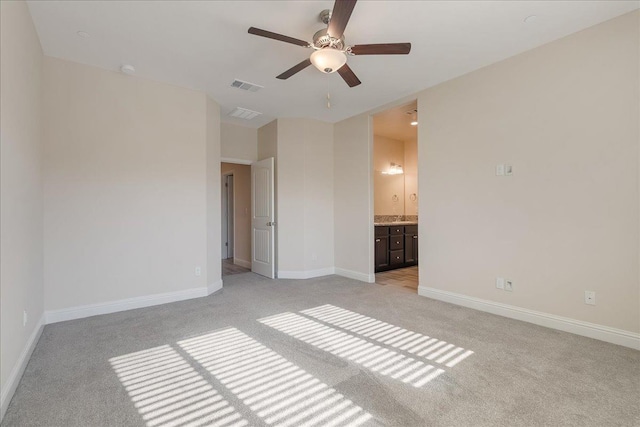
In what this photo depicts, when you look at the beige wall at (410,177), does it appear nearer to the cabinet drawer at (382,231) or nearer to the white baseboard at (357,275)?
the cabinet drawer at (382,231)

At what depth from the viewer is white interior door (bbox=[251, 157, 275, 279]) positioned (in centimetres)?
523

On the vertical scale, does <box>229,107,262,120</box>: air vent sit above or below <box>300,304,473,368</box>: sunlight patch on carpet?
above

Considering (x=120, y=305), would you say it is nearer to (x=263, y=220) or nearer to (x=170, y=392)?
(x=170, y=392)

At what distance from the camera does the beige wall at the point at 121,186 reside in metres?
3.19

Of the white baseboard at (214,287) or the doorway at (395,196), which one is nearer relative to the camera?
the white baseboard at (214,287)

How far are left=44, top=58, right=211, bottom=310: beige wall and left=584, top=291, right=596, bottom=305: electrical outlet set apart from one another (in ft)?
13.8

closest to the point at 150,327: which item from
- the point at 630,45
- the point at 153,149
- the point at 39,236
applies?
the point at 39,236

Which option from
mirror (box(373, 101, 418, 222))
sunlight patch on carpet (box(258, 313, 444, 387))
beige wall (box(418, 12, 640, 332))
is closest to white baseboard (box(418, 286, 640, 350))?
beige wall (box(418, 12, 640, 332))

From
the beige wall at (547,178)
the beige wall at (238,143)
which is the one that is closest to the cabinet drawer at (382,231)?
the beige wall at (547,178)

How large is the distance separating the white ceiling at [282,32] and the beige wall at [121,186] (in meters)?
0.32

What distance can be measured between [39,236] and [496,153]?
15.5 feet

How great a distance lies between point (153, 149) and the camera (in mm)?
3719

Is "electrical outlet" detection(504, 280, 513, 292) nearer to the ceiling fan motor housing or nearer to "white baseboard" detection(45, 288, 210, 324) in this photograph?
the ceiling fan motor housing

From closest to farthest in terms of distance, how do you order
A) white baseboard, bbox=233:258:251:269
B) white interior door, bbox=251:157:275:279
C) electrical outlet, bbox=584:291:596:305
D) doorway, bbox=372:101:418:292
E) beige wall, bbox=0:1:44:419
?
1. beige wall, bbox=0:1:44:419
2. electrical outlet, bbox=584:291:596:305
3. white interior door, bbox=251:157:275:279
4. doorway, bbox=372:101:418:292
5. white baseboard, bbox=233:258:251:269
